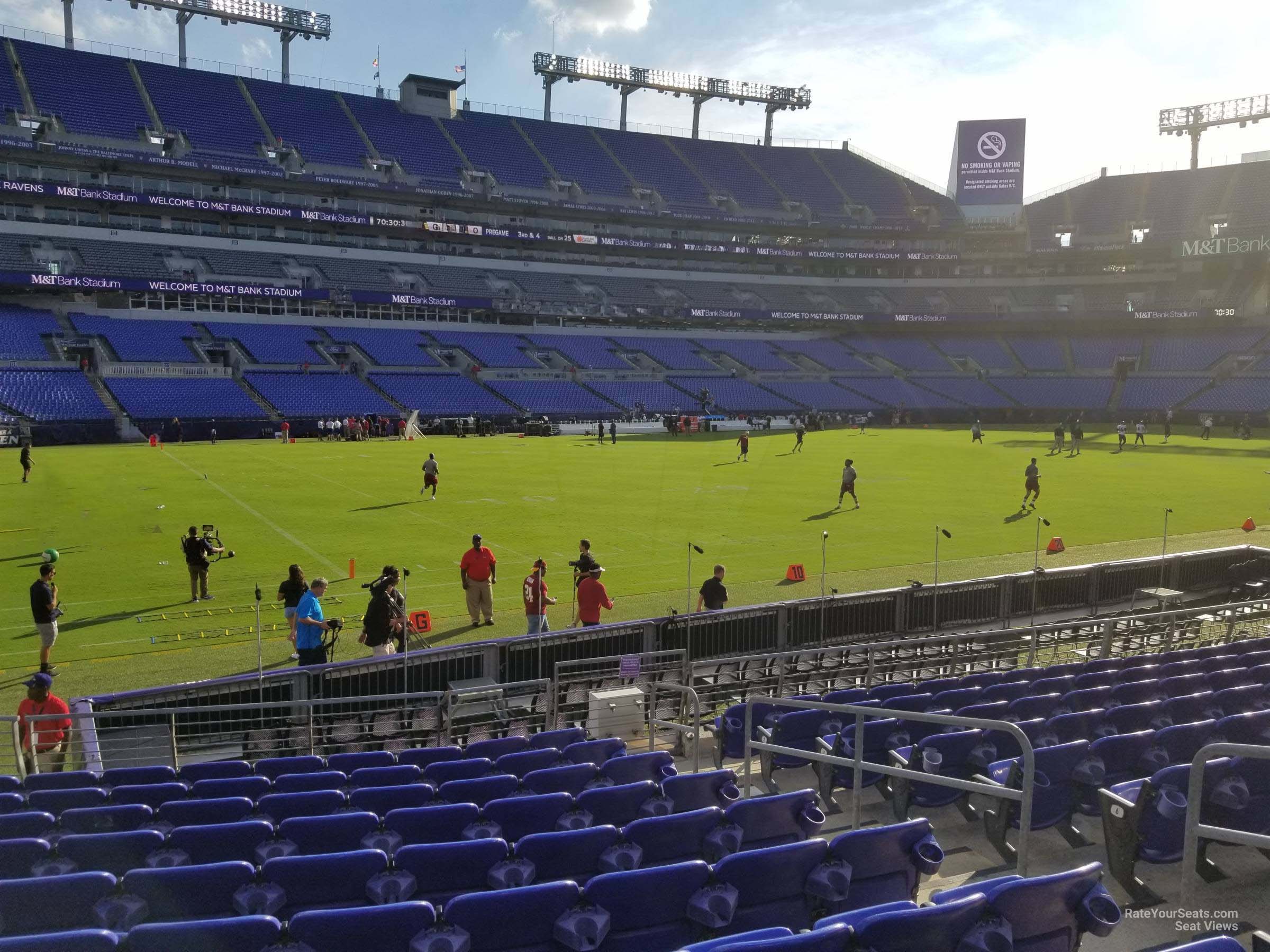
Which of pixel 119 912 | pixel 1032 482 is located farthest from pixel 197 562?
pixel 1032 482

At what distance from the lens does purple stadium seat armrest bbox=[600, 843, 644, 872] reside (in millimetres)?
5117

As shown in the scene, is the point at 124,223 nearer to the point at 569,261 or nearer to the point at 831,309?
the point at 569,261

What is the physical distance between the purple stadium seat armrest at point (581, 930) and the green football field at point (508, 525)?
1115 centimetres

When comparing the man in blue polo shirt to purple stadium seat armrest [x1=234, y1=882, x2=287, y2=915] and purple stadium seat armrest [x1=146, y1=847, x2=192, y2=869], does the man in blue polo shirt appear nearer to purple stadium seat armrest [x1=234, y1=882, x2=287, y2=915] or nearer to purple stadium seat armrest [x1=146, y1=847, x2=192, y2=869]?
purple stadium seat armrest [x1=146, y1=847, x2=192, y2=869]

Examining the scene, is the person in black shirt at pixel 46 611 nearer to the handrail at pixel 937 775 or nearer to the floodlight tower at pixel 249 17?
the handrail at pixel 937 775

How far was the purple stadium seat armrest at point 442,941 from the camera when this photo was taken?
4.00 meters

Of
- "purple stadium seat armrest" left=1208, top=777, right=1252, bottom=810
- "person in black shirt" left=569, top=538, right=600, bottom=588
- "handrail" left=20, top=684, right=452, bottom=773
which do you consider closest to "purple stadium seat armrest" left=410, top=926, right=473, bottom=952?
"purple stadium seat armrest" left=1208, top=777, right=1252, bottom=810

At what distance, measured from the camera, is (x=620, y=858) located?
5.16 meters

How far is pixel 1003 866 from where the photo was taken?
20.0ft

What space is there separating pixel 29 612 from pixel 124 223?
5808 cm

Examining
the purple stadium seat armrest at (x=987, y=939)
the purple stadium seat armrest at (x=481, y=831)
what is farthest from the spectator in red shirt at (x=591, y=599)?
the purple stadium seat armrest at (x=987, y=939)

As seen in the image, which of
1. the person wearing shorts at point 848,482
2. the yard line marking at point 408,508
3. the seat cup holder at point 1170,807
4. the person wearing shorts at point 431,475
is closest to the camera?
the seat cup holder at point 1170,807

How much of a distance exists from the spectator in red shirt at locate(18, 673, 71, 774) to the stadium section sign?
90.0 meters

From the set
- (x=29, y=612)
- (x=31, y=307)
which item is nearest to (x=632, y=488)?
(x=29, y=612)
